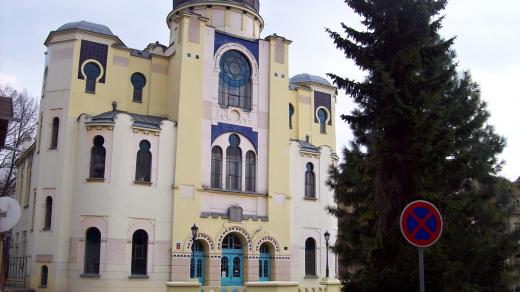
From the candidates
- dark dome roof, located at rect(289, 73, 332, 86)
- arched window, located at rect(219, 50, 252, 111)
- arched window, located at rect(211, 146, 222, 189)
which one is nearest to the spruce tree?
arched window, located at rect(211, 146, 222, 189)

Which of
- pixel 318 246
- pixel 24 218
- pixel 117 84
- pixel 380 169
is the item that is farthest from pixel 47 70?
pixel 380 169

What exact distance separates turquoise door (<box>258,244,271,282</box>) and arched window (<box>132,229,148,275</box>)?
651 cm

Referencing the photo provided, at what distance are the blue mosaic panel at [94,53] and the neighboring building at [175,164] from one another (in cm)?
5

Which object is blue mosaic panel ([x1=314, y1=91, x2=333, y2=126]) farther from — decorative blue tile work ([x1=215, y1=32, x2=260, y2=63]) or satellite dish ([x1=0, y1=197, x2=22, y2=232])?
satellite dish ([x1=0, y1=197, x2=22, y2=232])

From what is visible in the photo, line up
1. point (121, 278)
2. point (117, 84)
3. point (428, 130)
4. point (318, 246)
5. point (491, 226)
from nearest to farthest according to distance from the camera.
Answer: point (428, 130)
point (491, 226)
point (121, 278)
point (117, 84)
point (318, 246)

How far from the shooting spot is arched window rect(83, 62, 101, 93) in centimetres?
2961

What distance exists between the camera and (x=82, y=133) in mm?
28312

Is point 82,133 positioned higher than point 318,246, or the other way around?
point 82,133

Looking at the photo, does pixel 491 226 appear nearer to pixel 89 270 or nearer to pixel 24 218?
pixel 89 270

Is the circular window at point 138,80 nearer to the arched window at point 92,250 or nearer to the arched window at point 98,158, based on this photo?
the arched window at point 98,158

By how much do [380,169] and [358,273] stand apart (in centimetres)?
293

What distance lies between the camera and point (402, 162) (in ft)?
49.4

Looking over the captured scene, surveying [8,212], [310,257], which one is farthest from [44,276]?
[8,212]

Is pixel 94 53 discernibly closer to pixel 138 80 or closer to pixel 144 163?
pixel 138 80
